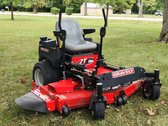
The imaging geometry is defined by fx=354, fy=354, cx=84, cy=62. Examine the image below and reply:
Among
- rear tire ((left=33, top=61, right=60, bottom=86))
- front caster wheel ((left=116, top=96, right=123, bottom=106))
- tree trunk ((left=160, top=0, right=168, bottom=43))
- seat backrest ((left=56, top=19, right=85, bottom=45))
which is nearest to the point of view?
front caster wheel ((left=116, top=96, right=123, bottom=106))

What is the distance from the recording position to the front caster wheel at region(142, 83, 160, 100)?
195 inches

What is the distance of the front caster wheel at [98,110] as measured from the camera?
4215mm

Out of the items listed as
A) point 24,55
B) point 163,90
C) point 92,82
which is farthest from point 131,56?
point 92,82

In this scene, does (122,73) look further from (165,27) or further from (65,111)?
(165,27)

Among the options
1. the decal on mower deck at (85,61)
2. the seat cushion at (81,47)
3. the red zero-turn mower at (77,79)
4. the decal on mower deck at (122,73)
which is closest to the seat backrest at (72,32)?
the red zero-turn mower at (77,79)

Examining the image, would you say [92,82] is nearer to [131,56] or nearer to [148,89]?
[148,89]

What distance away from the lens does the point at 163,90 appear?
18.4 ft

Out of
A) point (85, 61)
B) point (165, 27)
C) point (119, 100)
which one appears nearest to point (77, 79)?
point (85, 61)

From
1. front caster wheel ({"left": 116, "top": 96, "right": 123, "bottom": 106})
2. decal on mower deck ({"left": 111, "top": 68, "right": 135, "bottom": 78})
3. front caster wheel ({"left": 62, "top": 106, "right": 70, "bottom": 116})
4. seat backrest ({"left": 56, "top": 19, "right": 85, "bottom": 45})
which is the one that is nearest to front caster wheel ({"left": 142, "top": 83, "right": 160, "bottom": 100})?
decal on mower deck ({"left": 111, "top": 68, "right": 135, "bottom": 78})

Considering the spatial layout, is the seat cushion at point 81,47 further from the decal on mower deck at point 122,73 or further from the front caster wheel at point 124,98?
the front caster wheel at point 124,98

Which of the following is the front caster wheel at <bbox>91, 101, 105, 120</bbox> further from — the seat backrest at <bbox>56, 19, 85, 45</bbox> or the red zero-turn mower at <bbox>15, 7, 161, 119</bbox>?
the seat backrest at <bbox>56, 19, 85, 45</bbox>

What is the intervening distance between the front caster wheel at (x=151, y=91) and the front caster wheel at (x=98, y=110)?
991mm

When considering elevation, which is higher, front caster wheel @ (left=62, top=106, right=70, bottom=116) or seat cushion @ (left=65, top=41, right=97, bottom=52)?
seat cushion @ (left=65, top=41, right=97, bottom=52)

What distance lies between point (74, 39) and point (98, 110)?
161 centimetres
